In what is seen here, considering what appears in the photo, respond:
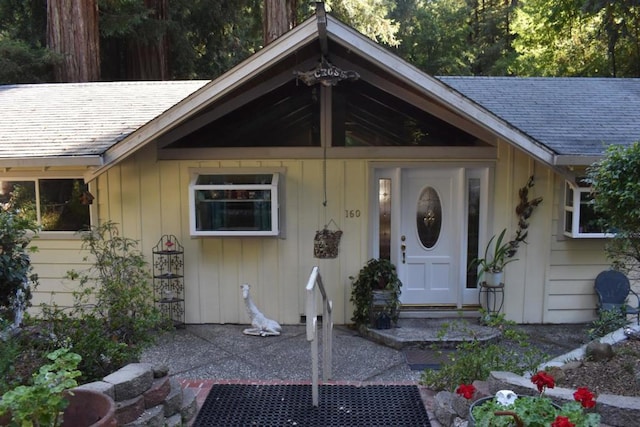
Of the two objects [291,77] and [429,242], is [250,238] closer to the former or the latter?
[291,77]

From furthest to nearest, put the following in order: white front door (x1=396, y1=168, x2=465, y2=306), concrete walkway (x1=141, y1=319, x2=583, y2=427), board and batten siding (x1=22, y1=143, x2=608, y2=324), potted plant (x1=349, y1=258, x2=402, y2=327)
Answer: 1. white front door (x1=396, y1=168, x2=465, y2=306)
2. board and batten siding (x1=22, y1=143, x2=608, y2=324)
3. potted plant (x1=349, y1=258, x2=402, y2=327)
4. concrete walkway (x1=141, y1=319, x2=583, y2=427)

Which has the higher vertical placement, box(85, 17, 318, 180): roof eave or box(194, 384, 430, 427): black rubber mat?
box(85, 17, 318, 180): roof eave

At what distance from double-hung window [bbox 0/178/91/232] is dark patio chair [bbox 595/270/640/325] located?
6654 mm

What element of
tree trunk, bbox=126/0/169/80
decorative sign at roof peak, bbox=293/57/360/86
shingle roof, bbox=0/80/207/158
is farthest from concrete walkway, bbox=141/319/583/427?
tree trunk, bbox=126/0/169/80

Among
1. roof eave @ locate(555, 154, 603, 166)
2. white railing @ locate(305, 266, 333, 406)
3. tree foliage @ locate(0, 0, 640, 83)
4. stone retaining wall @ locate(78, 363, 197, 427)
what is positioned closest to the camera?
stone retaining wall @ locate(78, 363, 197, 427)

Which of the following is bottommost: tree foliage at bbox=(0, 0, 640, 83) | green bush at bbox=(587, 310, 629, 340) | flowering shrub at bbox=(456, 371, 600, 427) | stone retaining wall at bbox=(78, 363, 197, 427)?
stone retaining wall at bbox=(78, 363, 197, 427)

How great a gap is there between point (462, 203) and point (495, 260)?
83cm

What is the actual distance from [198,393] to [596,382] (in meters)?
3.14

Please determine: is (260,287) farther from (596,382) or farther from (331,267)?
(596,382)

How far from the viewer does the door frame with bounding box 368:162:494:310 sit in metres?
6.15

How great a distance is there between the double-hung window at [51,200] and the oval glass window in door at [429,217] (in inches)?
172

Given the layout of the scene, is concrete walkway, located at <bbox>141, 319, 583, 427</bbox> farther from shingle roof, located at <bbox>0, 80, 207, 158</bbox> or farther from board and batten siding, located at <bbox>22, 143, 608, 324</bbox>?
shingle roof, located at <bbox>0, 80, 207, 158</bbox>

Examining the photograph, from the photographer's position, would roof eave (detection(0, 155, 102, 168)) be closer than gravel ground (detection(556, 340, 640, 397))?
No

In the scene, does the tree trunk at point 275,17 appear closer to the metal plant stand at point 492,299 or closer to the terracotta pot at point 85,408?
the metal plant stand at point 492,299
